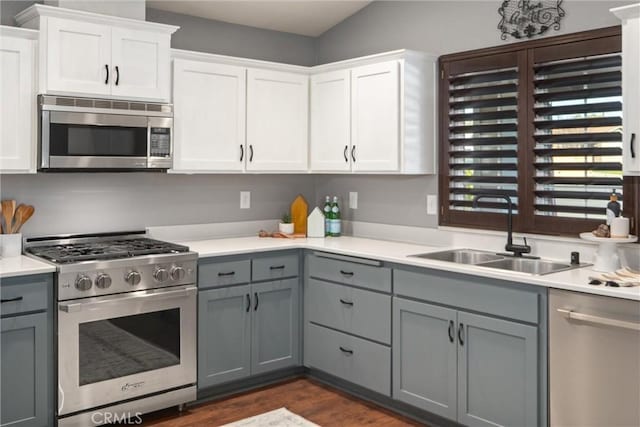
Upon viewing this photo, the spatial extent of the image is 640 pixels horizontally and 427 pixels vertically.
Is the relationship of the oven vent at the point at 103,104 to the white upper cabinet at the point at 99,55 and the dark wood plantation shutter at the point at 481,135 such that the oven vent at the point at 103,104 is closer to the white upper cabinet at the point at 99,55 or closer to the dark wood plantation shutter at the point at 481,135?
the white upper cabinet at the point at 99,55

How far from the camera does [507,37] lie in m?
3.54

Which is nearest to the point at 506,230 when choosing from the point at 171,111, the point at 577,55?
the point at 577,55

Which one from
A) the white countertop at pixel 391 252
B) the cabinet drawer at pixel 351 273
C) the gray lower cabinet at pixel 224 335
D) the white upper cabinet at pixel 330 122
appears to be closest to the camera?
the white countertop at pixel 391 252

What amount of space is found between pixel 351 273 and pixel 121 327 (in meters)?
1.28

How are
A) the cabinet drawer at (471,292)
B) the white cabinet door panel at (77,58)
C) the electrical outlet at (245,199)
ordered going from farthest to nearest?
the electrical outlet at (245,199), the white cabinet door panel at (77,58), the cabinet drawer at (471,292)

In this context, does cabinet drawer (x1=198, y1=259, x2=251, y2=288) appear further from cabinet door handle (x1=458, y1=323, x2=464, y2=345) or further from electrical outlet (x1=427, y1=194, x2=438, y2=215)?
cabinet door handle (x1=458, y1=323, x2=464, y2=345)

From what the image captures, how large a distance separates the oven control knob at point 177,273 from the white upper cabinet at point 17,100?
890mm

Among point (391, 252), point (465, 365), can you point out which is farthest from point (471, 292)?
point (391, 252)

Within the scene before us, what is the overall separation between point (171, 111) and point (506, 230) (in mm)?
2023

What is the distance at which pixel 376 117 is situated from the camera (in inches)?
153

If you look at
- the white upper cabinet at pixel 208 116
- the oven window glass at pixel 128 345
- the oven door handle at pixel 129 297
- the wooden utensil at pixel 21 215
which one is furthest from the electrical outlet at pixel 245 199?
the wooden utensil at pixel 21 215

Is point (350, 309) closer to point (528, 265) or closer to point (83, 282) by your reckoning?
point (528, 265)

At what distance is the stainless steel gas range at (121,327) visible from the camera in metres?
3.04

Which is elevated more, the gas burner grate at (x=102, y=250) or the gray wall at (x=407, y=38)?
the gray wall at (x=407, y=38)
